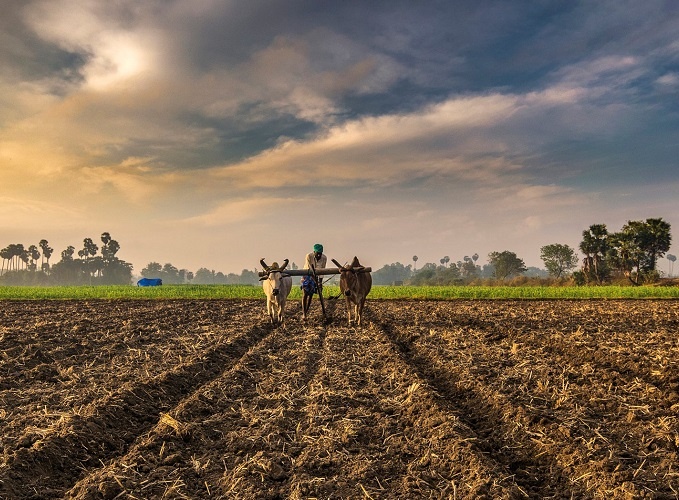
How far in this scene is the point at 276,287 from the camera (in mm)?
13242

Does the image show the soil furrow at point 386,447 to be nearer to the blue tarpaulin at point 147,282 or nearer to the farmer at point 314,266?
the farmer at point 314,266

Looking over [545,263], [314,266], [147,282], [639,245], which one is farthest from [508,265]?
[314,266]

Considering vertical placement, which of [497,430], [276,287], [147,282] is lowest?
[497,430]

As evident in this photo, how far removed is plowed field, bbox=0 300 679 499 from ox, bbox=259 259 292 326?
6.63 ft

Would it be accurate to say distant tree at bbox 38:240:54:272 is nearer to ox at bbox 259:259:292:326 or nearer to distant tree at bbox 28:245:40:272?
distant tree at bbox 28:245:40:272

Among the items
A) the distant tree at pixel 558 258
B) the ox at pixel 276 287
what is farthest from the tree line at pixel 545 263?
the ox at pixel 276 287

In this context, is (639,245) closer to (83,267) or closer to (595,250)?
(595,250)

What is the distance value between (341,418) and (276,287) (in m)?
7.45

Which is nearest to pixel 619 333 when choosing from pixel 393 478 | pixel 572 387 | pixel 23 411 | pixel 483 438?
pixel 572 387

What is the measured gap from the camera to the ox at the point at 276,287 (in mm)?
13250

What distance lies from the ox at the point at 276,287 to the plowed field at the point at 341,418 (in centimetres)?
202

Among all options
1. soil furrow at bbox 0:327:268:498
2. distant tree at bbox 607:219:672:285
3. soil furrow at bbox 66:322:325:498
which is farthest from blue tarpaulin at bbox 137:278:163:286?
distant tree at bbox 607:219:672:285

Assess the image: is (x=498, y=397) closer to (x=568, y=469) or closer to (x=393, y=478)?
(x=568, y=469)

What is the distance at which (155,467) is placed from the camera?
4.87 m
